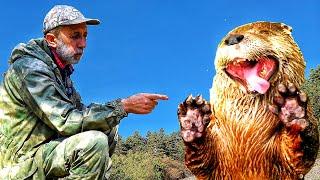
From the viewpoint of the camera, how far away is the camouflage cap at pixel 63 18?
6.22 m

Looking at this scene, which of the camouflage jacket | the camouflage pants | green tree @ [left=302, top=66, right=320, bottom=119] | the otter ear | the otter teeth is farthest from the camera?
green tree @ [left=302, top=66, right=320, bottom=119]

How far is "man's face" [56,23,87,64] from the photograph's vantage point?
631 cm

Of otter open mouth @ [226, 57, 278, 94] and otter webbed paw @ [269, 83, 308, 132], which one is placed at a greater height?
otter open mouth @ [226, 57, 278, 94]

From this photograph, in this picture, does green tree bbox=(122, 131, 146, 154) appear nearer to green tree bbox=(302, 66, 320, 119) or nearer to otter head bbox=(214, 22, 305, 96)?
green tree bbox=(302, 66, 320, 119)

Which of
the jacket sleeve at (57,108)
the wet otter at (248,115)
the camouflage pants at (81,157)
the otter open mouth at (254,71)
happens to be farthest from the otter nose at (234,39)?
the camouflage pants at (81,157)

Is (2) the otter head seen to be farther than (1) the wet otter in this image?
Yes

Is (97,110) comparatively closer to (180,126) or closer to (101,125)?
(101,125)

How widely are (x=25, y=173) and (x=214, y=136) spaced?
179cm

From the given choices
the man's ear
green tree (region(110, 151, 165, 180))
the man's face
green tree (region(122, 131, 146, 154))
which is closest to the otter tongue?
the man's face

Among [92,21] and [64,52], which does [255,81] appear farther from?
[64,52]

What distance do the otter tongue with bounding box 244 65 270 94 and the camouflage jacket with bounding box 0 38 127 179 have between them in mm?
1182

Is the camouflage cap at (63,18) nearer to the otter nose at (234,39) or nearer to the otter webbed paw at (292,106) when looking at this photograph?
the otter nose at (234,39)

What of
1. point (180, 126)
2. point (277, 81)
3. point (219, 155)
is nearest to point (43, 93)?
point (180, 126)

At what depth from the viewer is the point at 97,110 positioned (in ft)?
19.1
